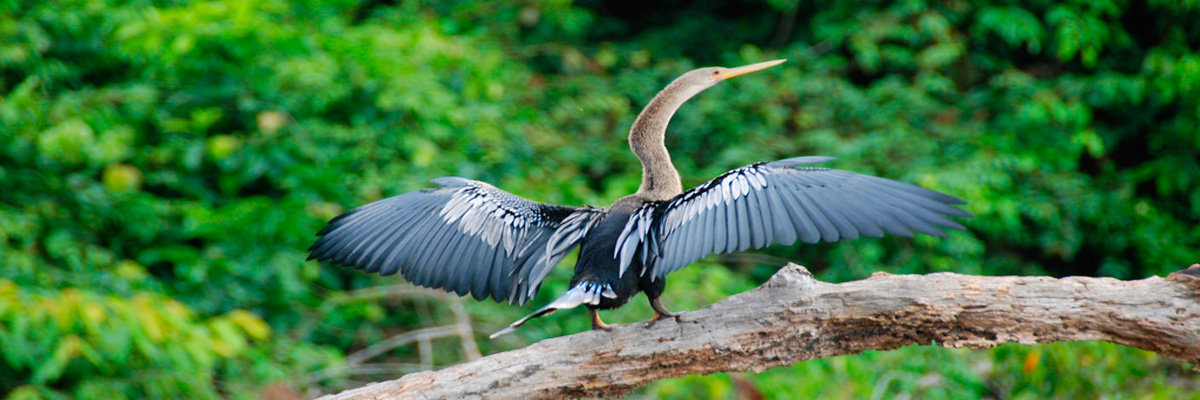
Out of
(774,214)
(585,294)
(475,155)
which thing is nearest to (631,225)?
(585,294)

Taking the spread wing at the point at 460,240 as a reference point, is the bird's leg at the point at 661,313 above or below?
below

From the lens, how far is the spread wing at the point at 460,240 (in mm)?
3061

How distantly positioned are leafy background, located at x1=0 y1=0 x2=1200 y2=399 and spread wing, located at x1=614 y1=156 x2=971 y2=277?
1.58 m

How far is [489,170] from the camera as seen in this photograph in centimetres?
545

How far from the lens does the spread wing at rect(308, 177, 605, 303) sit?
3.06 m

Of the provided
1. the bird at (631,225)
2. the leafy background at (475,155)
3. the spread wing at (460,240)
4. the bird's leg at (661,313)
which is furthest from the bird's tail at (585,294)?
the leafy background at (475,155)

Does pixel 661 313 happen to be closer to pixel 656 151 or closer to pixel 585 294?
pixel 585 294

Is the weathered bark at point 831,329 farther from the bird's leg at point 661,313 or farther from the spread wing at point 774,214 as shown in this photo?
the spread wing at point 774,214

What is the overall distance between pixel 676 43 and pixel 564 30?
30.6 inches

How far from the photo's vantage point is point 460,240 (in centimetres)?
314

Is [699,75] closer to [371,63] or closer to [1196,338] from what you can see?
[1196,338]

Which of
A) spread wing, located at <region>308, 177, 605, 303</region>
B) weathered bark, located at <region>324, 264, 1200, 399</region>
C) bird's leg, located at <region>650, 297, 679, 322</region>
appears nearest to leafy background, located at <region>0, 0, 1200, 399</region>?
spread wing, located at <region>308, 177, 605, 303</region>

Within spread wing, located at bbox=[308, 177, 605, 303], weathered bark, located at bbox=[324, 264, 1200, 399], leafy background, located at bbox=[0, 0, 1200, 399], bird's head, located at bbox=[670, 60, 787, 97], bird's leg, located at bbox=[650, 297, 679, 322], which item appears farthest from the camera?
leafy background, located at bbox=[0, 0, 1200, 399]

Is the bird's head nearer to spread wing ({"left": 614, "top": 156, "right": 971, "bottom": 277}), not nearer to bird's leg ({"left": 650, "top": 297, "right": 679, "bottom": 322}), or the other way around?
spread wing ({"left": 614, "top": 156, "right": 971, "bottom": 277})
